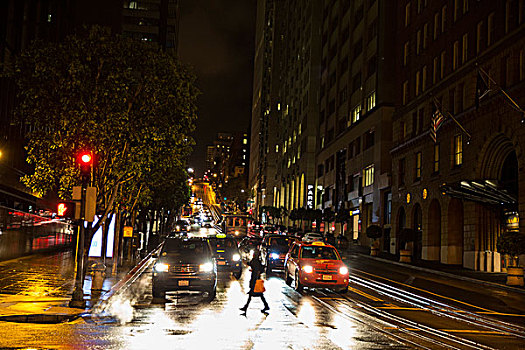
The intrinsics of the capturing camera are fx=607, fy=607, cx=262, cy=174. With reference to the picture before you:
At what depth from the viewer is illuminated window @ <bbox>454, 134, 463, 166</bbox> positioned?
141 feet

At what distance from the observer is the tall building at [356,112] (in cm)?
6260

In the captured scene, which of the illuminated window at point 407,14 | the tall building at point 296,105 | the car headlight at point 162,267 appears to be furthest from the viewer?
the tall building at point 296,105

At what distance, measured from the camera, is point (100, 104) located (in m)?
24.4

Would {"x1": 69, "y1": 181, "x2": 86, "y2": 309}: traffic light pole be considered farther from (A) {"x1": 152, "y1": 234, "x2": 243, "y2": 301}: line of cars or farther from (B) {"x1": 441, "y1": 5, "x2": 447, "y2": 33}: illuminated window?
(B) {"x1": 441, "y1": 5, "x2": 447, "y2": 33}: illuminated window

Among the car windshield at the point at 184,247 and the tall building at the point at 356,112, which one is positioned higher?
the tall building at the point at 356,112

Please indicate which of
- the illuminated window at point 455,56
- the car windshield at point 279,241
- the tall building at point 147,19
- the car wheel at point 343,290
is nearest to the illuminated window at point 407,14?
the illuminated window at point 455,56

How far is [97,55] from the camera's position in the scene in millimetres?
24328

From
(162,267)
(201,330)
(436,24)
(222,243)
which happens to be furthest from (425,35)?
(201,330)

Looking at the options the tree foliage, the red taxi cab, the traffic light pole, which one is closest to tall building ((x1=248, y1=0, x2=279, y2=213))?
the tree foliage

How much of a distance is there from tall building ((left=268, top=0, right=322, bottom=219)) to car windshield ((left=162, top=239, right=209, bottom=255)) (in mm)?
73343

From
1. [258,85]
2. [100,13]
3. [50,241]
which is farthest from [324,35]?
[258,85]

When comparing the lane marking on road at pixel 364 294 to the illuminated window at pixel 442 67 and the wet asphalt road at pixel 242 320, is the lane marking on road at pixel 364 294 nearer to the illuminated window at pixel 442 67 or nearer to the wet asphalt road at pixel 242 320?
the wet asphalt road at pixel 242 320

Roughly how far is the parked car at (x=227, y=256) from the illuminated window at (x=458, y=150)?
2049 cm

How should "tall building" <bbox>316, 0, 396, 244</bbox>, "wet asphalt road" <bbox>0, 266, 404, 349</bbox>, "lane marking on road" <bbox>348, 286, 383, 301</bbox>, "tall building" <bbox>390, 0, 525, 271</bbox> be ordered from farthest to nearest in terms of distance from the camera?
"tall building" <bbox>316, 0, 396, 244</bbox>, "tall building" <bbox>390, 0, 525, 271</bbox>, "lane marking on road" <bbox>348, 286, 383, 301</bbox>, "wet asphalt road" <bbox>0, 266, 404, 349</bbox>
